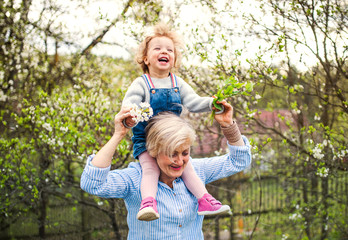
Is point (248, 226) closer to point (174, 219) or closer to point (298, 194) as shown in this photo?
point (298, 194)

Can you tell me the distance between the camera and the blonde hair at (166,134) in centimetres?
195

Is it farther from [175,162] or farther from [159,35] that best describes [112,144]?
[159,35]

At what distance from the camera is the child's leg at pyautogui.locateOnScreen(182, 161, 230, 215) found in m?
1.97

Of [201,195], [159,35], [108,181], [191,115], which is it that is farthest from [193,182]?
[191,115]

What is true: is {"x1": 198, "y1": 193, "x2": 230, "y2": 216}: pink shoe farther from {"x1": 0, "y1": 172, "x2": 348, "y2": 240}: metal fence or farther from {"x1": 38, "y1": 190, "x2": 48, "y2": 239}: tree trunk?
{"x1": 38, "y1": 190, "x2": 48, "y2": 239}: tree trunk

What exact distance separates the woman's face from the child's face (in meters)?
0.44

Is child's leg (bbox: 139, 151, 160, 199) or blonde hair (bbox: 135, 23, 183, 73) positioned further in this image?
blonde hair (bbox: 135, 23, 183, 73)

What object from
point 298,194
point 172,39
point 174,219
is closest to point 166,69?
point 172,39

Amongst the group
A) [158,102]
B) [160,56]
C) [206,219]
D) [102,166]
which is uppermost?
[160,56]

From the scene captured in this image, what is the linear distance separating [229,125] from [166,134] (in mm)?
357

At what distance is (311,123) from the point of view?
15.8 ft

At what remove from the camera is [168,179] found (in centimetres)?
214

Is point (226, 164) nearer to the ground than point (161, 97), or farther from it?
nearer to the ground

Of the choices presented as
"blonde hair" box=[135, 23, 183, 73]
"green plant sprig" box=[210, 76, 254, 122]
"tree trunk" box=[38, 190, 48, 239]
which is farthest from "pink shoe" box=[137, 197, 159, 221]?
"tree trunk" box=[38, 190, 48, 239]
